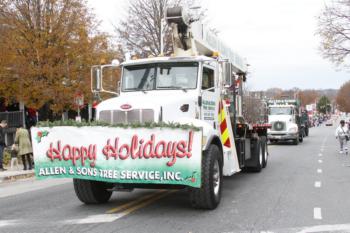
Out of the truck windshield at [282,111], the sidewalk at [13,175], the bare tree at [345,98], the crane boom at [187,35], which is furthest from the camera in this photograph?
the bare tree at [345,98]

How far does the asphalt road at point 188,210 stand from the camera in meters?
7.12

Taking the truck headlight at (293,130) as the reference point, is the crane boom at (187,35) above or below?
above

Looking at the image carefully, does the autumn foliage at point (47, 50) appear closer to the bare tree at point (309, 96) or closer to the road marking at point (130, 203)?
the road marking at point (130, 203)

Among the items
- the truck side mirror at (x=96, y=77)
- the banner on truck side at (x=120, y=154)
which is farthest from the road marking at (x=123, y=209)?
the truck side mirror at (x=96, y=77)

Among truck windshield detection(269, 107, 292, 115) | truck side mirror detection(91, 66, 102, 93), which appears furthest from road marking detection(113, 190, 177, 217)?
truck windshield detection(269, 107, 292, 115)

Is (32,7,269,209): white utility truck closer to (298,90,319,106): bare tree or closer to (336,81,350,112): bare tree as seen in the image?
(336,81,350,112): bare tree

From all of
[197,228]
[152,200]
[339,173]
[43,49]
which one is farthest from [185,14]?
[43,49]

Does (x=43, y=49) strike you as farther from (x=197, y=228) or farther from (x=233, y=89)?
(x=197, y=228)

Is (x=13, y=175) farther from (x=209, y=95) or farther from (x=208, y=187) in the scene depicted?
(x=208, y=187)

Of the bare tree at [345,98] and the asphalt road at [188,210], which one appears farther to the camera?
the bare tree at [345,98]

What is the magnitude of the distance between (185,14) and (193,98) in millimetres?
1878

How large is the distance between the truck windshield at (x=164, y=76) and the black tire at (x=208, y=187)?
4.75 feet

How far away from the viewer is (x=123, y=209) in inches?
334

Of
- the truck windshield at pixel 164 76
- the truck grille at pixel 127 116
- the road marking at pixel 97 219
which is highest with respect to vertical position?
the truck windshield at pixel 164 76
